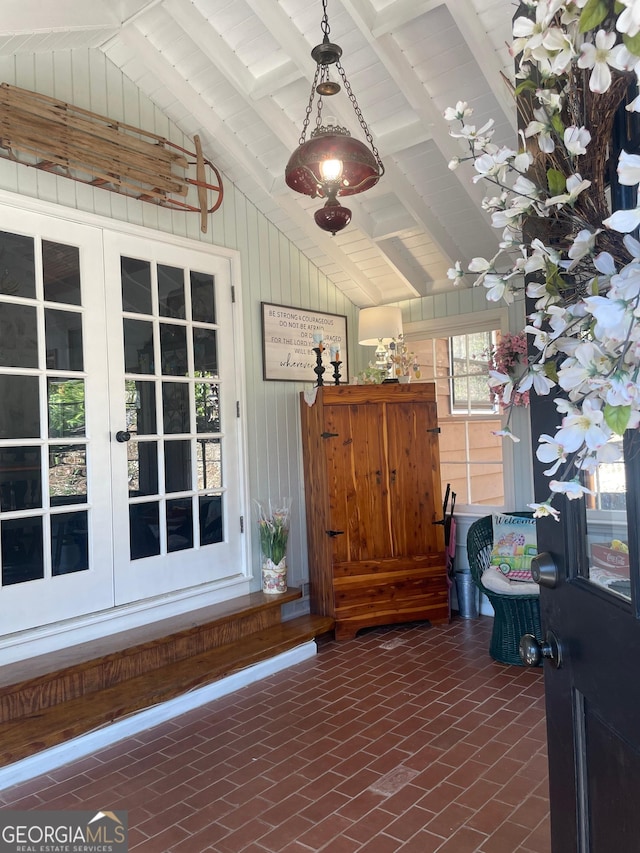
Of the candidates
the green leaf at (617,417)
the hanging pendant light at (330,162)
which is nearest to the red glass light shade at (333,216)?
the hanging pendant light at (330,162)

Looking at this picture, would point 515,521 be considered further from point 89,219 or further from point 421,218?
point 89,219

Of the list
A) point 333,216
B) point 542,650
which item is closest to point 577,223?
point 542,650

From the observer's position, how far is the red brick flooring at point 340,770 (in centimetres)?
239

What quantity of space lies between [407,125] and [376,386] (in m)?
1.73

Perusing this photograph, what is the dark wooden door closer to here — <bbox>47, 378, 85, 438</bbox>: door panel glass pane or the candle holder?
<bbox>47, 378, 85, 438</bbox>: door panel glass pane

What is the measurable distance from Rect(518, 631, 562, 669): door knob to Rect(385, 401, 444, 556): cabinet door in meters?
3.31

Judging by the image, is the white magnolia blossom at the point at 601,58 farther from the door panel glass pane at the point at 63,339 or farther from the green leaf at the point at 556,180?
the door panel glass pane at the point at 63,339

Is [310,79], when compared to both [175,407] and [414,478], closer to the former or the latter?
[175,407]

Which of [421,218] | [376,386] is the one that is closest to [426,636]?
[376,386]

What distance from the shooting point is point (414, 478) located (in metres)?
4.74

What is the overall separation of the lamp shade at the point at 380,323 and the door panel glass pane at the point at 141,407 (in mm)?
1815

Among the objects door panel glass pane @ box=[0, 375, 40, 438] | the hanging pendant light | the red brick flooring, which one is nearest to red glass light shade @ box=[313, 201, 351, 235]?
the hanging pendant light

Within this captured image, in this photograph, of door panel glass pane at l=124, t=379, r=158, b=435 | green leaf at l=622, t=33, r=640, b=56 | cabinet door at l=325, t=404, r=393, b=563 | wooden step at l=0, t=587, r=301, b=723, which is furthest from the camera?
cabinet door at l=325, t=404, r=393, b=563

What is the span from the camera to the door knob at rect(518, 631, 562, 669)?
1295mm
